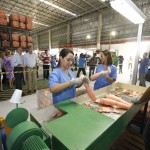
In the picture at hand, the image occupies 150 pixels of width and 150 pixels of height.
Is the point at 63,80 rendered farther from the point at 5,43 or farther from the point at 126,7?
the point at 5,43

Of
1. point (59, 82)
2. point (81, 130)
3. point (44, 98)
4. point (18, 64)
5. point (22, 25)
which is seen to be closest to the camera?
point (81, 130)

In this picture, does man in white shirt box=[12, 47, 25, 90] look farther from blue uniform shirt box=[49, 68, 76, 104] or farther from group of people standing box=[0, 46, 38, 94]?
blue uniform shirt box=[49, 68, 76, 104]

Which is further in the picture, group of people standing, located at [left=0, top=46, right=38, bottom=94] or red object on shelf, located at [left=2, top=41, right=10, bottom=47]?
red object on shelf, located at [left=2, top=41, right=10, bottom=47]

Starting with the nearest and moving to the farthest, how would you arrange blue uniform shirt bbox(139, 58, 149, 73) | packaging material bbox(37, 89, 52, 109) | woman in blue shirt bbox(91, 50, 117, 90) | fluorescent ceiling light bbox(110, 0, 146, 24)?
fluorescent ceiling light bbox(110, 0, 146, 24) < woman in blue shirt bbox(91, 50, 117, 90) < packaging material bbox(37, 89, 52, 109) < blue uniform shirt bbox(139, 58, 149, 73)

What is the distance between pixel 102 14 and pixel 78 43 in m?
4.48

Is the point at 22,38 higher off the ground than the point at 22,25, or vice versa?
the point at 22,25

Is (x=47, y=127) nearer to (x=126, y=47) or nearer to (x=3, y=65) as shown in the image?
(x=3, y=65)

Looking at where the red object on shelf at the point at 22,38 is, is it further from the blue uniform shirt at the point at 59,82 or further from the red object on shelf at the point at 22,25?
the blue uniform shirt at the point at 59,82

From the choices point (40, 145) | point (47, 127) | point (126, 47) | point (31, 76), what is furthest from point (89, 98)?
point (126, 47)

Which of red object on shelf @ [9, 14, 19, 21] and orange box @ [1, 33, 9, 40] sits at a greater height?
red object on shelf @ [9, 14, 19, 21]

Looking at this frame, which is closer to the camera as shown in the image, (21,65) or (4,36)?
(21,65)

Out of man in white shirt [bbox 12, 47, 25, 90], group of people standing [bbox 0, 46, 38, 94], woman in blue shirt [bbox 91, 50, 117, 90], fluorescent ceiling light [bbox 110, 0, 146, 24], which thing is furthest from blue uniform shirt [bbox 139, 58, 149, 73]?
Answer: man in white shirt [bbox 12, 47, 25, 90]

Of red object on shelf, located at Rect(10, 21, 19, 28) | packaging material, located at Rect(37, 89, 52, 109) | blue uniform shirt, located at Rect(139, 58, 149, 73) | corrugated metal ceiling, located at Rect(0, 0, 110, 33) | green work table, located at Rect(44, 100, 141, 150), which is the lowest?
packaging material, located at Rect(37, 89, 52, 109)

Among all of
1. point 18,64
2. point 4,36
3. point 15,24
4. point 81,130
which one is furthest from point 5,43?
point 81,130
